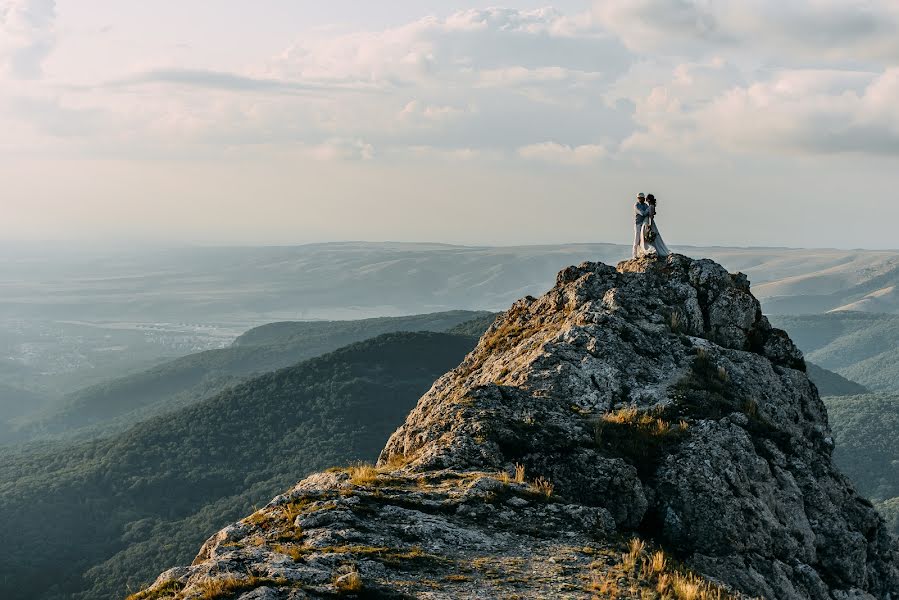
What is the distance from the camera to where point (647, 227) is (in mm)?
33500

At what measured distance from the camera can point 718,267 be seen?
28906 mm

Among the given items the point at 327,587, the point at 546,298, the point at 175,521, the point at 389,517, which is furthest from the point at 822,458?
the point at 175,521

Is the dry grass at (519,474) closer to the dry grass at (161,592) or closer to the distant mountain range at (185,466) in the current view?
the dry grass at (161,592)

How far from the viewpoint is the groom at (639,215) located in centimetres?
3344

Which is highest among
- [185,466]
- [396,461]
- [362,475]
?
[362,475]

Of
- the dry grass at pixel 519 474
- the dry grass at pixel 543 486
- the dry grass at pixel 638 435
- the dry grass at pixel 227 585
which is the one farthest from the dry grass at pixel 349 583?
the dry grass at pixel 638 435

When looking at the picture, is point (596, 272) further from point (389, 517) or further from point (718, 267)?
point (389, 517)

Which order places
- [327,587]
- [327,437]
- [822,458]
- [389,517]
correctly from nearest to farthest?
[327,587] < [389,517] < [822,458] < [327,437]

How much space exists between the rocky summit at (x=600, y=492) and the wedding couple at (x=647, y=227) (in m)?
5.86

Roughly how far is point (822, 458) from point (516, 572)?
1320 cm

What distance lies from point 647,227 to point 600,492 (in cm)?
1902

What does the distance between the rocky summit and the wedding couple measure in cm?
586

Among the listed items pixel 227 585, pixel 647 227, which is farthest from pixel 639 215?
pixel 227 585

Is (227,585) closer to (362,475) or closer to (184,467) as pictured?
(362,475)
